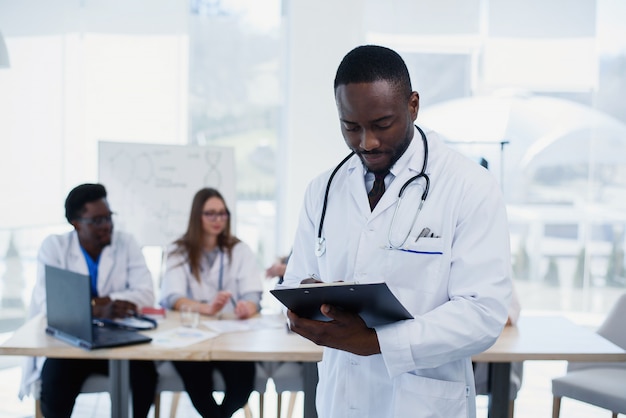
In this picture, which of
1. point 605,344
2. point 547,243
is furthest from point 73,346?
point 547,243

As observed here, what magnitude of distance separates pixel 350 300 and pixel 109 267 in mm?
2156

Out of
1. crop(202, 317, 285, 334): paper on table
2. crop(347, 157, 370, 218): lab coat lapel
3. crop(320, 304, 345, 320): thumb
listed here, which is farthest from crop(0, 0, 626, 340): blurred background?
crop(320, 304, 345, 320): thumb

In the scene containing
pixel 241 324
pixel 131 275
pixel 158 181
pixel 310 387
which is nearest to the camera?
pixel 310 387

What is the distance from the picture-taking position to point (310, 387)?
9.05ft

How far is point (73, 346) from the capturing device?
2.59 m

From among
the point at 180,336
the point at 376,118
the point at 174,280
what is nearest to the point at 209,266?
the point at 174,280

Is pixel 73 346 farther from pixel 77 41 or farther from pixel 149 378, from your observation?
pixel 77 41

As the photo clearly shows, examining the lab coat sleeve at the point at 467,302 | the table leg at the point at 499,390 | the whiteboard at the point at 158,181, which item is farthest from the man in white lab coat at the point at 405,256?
the whiteboard at the point at 158,181

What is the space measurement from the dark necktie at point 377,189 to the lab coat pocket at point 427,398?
0.41m

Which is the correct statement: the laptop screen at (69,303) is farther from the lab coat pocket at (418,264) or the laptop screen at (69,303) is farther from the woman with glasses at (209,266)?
the lab coat pocket at (418,264)

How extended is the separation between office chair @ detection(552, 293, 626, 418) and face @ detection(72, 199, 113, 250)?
7.26 ft

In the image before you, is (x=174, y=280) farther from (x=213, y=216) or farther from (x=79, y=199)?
(x=79, y=199)

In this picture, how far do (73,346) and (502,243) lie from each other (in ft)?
5.83

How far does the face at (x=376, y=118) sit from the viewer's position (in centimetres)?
148
